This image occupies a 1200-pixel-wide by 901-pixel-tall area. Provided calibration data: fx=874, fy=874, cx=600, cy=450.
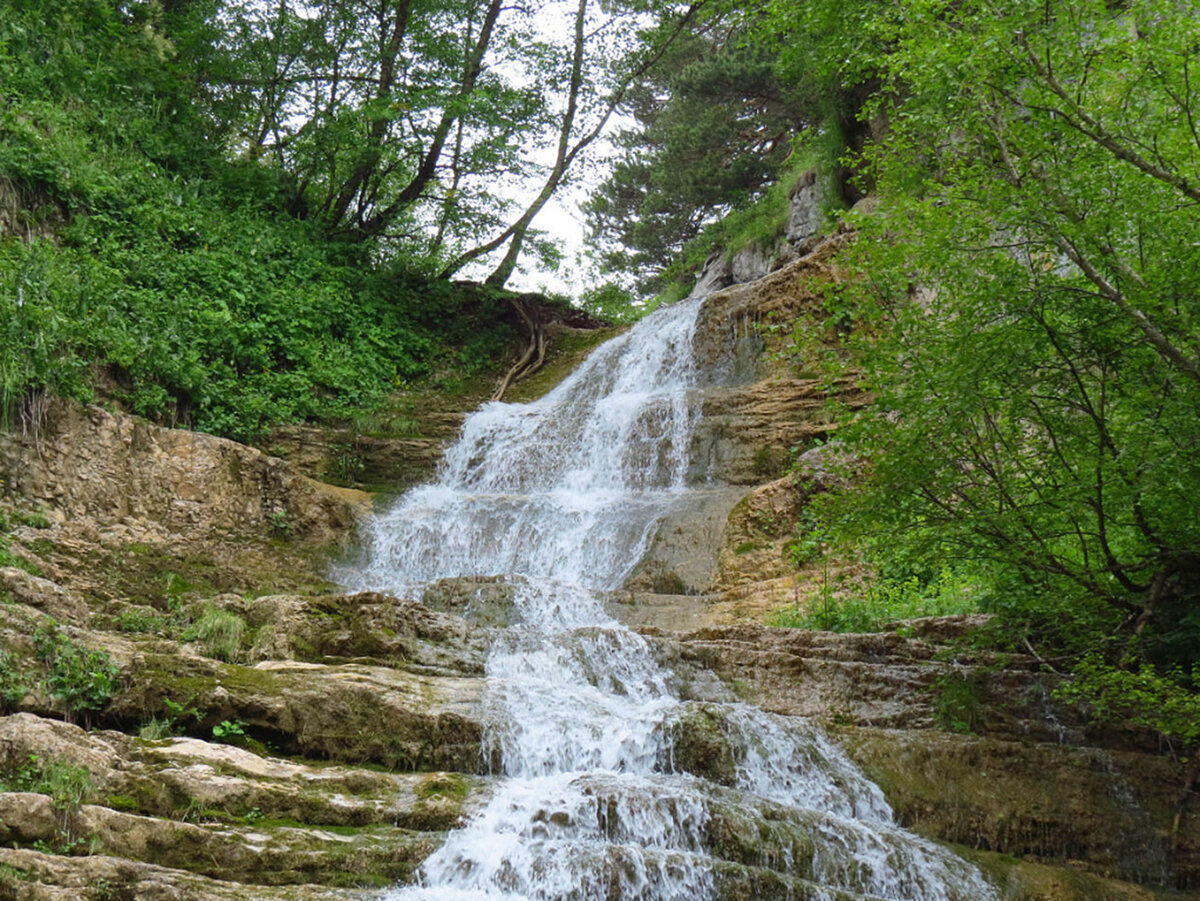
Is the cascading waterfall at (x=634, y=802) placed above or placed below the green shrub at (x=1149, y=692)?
below

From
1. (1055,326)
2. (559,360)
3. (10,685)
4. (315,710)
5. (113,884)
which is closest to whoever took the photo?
(113,884)

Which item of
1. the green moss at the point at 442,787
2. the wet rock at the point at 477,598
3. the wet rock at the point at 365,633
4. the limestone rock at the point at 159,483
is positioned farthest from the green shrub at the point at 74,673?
the wet rock at the point at 477,598

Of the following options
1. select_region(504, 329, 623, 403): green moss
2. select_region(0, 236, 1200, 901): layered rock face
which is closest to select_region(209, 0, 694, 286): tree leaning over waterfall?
select_region(504, 329, 623, 403): green moss

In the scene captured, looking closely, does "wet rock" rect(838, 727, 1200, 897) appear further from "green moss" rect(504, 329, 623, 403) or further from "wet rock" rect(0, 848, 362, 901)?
"green moss" rect(504, 329, 623, 403)

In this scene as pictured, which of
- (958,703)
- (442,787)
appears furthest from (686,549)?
(442,787)

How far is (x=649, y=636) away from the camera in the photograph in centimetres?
817

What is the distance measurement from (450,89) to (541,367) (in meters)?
6.26

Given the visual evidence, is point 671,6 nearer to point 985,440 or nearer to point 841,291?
point 841,291

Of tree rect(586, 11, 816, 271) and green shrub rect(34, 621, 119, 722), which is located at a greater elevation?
tree rect(586, 11, 816, 271)

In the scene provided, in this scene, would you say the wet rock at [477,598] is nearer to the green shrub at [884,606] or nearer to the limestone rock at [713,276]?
the green shrub at [884,606]

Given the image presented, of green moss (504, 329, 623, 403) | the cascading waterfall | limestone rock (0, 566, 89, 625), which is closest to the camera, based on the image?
the cascading waterfall

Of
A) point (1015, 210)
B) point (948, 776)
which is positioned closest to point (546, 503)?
point (948, 776)

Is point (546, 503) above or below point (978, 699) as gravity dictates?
above

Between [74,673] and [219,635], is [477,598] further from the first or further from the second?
[74,673]
